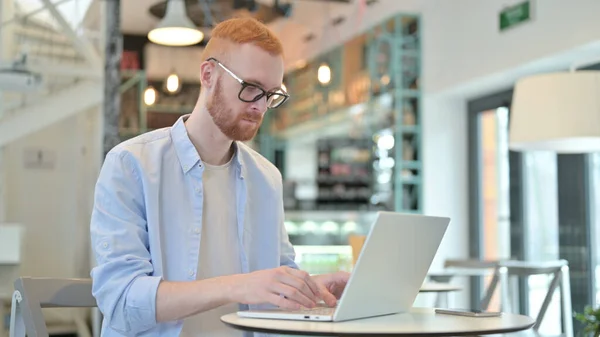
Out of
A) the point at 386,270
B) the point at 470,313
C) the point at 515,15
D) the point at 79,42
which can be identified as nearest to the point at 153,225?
the point at 386,270

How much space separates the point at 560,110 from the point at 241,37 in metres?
2.46

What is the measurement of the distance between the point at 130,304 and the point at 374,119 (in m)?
6.84

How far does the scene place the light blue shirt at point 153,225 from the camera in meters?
1.81

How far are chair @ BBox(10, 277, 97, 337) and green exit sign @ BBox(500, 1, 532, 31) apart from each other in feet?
15.8

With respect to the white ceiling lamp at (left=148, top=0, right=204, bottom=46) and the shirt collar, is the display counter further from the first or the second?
A: the shirt collar


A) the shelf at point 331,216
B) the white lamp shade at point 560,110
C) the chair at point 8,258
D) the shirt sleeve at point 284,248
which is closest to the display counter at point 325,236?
the shelf at point 331,216

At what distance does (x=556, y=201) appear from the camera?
6.30 metres

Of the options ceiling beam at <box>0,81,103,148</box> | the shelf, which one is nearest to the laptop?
ceiling beam at <box>0,81,103,148</box>

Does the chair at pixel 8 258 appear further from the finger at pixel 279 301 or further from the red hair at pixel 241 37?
the finger at pixel 279 301

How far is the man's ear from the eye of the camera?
1.98 metres

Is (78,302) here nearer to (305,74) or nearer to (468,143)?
(468,143)

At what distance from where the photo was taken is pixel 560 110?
399cm

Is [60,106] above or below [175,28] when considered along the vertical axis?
below

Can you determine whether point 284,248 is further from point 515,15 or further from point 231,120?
point 515,15
